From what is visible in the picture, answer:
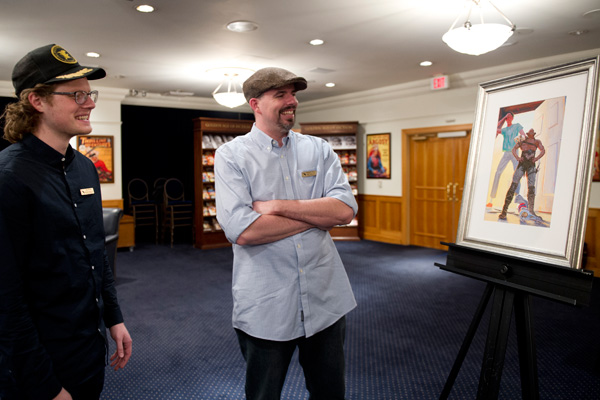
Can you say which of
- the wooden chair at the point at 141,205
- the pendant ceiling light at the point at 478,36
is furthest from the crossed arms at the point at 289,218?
the wooden chair at the point at 141,205

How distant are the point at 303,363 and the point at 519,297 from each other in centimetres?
97

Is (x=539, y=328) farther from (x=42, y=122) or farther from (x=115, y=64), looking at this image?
(x=115, y=64)

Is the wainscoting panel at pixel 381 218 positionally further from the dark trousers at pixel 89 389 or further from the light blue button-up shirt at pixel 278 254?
the dark trousers at pixel 89 389

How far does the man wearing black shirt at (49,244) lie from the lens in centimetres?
110

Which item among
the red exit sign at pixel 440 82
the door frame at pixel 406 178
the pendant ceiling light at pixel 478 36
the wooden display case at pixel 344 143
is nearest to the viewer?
the pendant ceiling light at pixel 478 36

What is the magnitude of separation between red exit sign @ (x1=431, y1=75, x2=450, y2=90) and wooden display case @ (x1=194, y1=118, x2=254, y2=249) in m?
3.44

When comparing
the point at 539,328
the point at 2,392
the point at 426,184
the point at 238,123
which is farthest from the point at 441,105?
the point at 2,392

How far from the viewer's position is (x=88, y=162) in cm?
152

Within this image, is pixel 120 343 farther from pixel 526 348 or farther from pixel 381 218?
pixel 381 218

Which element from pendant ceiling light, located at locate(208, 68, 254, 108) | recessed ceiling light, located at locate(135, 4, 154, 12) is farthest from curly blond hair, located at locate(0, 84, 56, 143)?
pendant ceiling light, located at locate(208, 68, 254, 108)

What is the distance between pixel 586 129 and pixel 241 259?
1.43m

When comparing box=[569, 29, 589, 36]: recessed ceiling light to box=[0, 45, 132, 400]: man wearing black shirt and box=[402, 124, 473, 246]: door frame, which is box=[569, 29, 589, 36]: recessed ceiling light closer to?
box=[402, 124, 473, 246]: door frame

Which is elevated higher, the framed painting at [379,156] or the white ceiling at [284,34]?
the white ceiling at [284,34]

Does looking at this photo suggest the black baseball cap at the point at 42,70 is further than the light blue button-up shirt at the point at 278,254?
No
